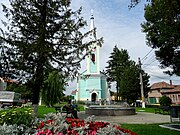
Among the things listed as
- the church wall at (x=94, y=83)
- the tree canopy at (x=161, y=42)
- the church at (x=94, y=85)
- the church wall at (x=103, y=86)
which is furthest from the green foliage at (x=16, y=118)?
the church wall at (x=103, y=86)

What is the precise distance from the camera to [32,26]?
38.5 feet

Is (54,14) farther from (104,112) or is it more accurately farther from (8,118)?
(104,112)

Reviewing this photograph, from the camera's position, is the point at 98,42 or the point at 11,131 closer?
the point at 11,131

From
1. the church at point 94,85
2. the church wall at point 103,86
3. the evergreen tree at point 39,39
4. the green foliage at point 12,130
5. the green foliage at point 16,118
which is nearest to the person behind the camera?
the green foliage at point 12,130

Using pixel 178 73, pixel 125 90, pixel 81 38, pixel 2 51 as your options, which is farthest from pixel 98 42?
pixel 125 90

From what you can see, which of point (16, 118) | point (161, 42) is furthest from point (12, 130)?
point (161, 42)

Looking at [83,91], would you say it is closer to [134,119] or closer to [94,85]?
[94,85]

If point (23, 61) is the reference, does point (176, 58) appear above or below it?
above

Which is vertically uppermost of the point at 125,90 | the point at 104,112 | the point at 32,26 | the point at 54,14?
the point at 54,14

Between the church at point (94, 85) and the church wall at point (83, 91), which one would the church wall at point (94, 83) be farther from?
the church wall at point (83, 91)

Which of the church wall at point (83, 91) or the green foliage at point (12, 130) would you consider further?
the church wall at point (83, 91)

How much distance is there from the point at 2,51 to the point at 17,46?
103cm

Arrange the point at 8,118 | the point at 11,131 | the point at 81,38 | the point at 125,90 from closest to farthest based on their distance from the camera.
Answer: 1. the point at 11,131
2. the point at 8,118
3. the point at 81,38
4. the point at 125,90

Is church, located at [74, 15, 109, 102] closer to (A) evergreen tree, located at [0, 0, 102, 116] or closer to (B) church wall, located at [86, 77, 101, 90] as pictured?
(B) church wall, located at [86, 77, 101, 90]
